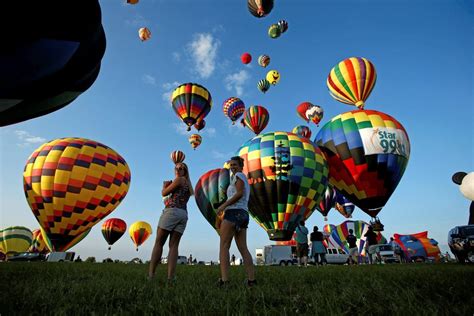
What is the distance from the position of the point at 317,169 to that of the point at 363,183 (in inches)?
125

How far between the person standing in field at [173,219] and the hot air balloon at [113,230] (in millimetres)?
35084

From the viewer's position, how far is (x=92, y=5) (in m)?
2.46

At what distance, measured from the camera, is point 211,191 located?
77.5ft

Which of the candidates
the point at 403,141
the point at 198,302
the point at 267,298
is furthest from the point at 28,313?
the point at 403,141

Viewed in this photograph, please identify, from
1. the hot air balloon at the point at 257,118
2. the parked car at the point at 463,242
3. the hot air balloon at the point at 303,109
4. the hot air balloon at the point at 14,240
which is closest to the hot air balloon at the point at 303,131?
the hot air balloon at the point at 303,109

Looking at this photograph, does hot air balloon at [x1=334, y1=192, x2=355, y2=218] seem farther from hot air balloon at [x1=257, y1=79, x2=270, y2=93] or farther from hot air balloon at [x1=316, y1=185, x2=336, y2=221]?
hot air balloon at [x1=257, y1=79, x2=270, y2=93]

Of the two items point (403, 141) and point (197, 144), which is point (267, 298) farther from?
point (197, 144)

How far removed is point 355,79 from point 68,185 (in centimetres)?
2020

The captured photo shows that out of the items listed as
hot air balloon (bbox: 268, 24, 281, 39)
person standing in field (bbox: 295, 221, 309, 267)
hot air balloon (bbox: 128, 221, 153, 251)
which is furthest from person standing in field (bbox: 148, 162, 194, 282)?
hot air balloon (bbox: 128, 221, 153, 251)

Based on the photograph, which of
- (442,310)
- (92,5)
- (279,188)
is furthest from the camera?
(279,188)

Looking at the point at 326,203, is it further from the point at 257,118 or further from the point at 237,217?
the point at 237,217

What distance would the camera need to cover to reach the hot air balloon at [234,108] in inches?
1266

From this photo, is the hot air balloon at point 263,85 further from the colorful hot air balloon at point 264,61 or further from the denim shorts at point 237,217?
the denim shorts at point 237,217

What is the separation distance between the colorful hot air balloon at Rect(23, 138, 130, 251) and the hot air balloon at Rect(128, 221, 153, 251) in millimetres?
22630
